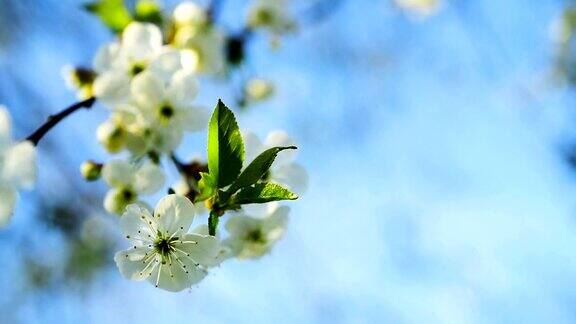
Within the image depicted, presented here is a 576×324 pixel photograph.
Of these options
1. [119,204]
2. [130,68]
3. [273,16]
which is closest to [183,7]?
[130,68]

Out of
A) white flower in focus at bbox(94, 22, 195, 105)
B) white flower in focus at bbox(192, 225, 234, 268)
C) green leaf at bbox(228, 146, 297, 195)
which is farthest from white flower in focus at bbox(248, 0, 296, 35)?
green leaf at bbox(228, 146, 297, 195)

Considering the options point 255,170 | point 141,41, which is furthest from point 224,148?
point 141,41

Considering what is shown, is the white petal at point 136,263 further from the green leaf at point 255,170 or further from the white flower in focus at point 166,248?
the green leaf at point 255,170

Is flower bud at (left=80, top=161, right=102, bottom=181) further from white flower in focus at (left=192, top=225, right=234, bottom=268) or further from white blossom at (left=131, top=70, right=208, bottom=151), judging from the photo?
white flower in focus at (left=192, top=225, right=234, bottom=268)

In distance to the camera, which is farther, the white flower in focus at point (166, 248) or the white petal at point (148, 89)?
the white petal at point (148, 89)

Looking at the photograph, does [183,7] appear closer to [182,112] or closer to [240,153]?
[182,112]

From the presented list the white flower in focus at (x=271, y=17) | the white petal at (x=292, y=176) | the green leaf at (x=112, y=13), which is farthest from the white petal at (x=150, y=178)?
the white flower in focus at (x=271, y=17)
